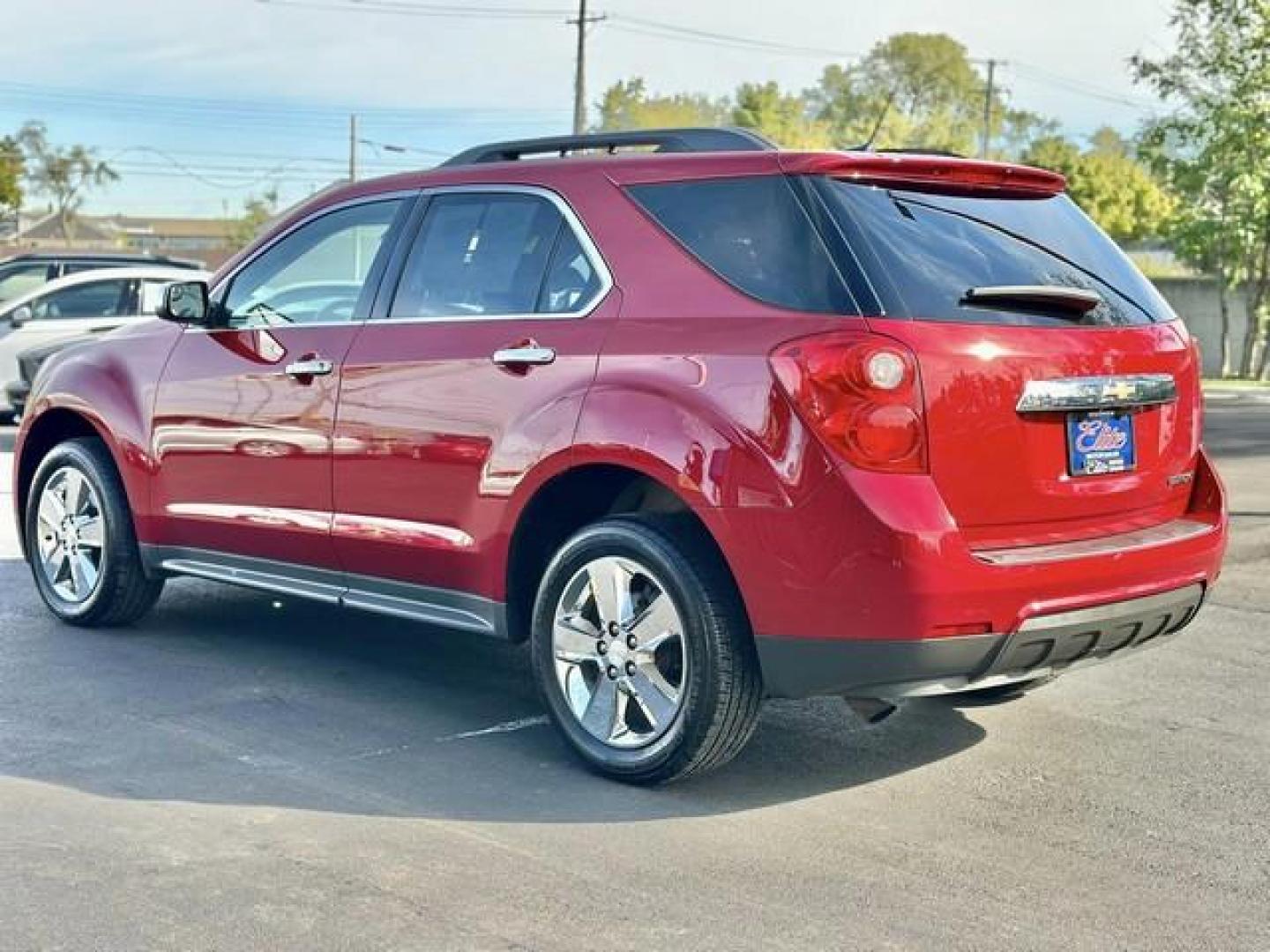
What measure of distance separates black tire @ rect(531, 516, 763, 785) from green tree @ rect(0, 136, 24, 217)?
7651 cm

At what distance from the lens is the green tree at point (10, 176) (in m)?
74.9

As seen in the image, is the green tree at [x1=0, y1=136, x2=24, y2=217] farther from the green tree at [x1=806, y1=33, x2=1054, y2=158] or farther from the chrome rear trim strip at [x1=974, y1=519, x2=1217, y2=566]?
the chrome rear trim strip at [x1=974, y1=519, x2=1217, y2=566]

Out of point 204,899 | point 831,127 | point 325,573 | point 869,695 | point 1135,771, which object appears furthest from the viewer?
point 831,127

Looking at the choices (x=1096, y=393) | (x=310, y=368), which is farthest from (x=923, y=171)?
(x=310, y=368)

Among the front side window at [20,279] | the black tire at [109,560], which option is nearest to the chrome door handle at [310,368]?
the black tire at [109,560]

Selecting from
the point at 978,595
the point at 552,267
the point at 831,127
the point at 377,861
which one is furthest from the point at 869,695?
the point at 831,127

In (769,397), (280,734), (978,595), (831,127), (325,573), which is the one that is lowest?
(280,734)

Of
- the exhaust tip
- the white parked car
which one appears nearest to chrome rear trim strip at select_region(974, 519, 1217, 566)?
the exhaust tip

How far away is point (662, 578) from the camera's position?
15.2 feet

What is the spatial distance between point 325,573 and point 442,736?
0.88m

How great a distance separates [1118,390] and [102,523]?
416cm

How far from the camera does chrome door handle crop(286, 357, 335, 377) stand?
570 centimetres

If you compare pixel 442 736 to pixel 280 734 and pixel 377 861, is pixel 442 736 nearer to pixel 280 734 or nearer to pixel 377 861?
pixel 280 734

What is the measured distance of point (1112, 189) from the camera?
213ft
